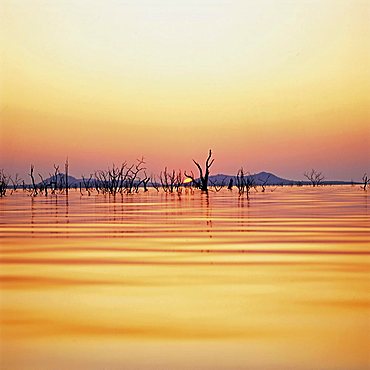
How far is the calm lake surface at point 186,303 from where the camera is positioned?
3100 mm

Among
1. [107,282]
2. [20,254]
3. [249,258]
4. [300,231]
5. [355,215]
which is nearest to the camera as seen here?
[107,282]

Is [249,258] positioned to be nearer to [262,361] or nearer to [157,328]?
[157,328]

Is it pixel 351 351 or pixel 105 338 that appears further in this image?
pixel 105 338

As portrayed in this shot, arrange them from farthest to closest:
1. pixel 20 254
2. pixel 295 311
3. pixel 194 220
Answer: pixel 194 220
pixel 20 254
pixel 295 311

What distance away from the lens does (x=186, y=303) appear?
4.11m

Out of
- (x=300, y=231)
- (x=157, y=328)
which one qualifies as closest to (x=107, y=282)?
(x=157, y=328)

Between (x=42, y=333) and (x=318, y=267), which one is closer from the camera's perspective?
(x=42, y=333)

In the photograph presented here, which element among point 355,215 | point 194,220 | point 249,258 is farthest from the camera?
point 355,215

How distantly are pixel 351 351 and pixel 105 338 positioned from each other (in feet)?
3.58

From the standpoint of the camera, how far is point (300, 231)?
878 cm

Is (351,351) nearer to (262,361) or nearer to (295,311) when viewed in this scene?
(262,361)

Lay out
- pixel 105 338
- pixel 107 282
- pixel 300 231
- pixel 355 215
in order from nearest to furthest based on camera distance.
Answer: pixel 105 338 < pixel 107 282 < pixel 300 231 < pixel 355 215

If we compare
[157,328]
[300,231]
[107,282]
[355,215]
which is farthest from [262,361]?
[355,215]

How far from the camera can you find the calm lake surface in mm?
3100
